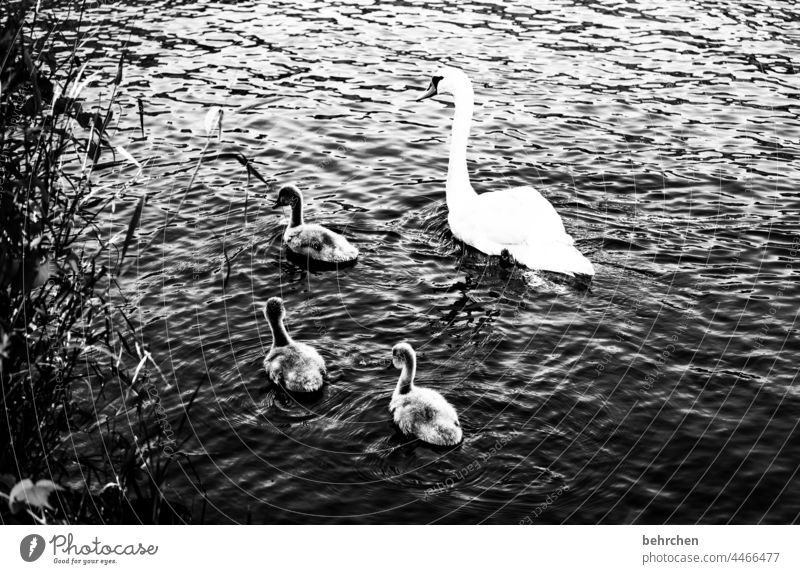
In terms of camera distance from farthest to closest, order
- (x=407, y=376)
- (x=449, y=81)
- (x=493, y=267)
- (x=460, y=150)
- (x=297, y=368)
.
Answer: (x=449, y=81), (x=460, y=150), (x=493, y=267), (x=297, y=368), (x=407, y=376)

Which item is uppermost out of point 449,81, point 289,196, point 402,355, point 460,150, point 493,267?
point 449,81

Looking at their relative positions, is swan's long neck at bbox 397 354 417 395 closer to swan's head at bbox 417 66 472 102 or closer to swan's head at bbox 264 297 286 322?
swan's head at bbox 264 297 286 322

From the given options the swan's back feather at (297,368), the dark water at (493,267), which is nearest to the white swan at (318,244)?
the dark water at (493,267)

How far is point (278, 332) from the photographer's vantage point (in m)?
9.86

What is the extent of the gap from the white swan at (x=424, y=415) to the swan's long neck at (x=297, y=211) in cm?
424

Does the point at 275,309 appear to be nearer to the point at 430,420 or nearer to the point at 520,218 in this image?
the point at 430,420

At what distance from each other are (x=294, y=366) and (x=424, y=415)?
5.25 feet

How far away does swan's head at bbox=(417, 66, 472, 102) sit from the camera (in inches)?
531

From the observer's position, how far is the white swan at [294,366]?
9.20 m

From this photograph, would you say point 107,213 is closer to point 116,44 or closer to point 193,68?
point 193,68

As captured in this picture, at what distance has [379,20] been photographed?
21438 mm

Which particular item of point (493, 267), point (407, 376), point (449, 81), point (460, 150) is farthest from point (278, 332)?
point (449, 81)

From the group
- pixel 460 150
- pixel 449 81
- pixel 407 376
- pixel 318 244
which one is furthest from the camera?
pixel 449 81

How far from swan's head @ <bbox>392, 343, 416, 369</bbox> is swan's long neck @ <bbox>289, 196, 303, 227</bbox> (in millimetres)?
3837
